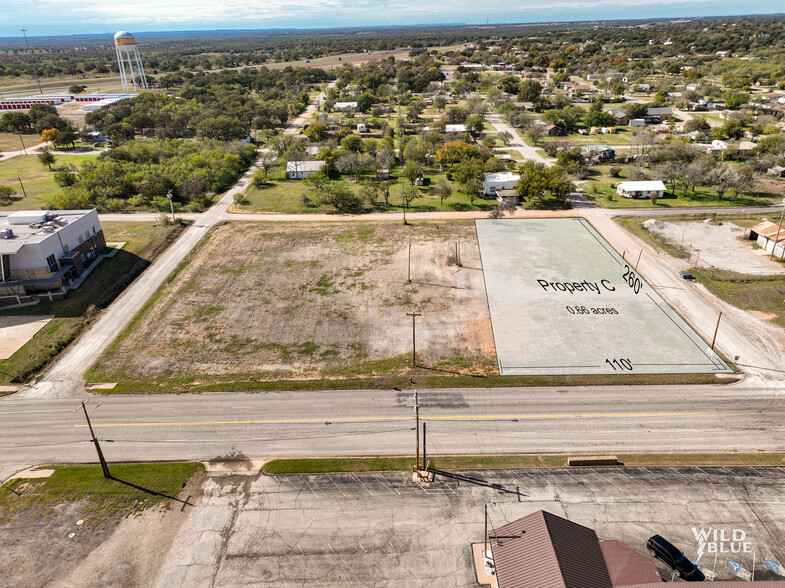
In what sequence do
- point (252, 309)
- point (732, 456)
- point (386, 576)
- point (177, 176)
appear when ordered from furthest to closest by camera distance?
point (177, 176) < point (252, 309) < point (732, 456) < point (386, 576)

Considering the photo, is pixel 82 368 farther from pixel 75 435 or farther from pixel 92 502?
pixel 92 502

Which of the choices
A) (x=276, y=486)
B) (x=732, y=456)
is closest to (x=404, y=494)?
(x=276, y=486)

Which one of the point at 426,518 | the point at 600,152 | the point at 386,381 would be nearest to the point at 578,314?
the point at 386,381

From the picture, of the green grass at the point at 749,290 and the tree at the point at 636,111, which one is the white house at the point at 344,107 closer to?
the tree at the point at 636,111

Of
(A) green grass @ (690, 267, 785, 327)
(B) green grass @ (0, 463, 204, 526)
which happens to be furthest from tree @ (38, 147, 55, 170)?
(A) green grass @ (690, 267, 785, 327)

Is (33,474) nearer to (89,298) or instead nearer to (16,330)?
(16,330)

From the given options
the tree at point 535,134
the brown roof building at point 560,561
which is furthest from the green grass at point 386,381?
the tree at point 535,134

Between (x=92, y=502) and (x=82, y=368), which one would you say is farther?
(x=82, y=368)
